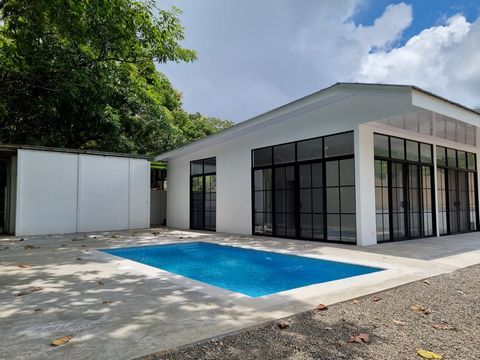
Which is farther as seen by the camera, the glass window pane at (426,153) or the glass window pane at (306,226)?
the glass window pane at (426,153)

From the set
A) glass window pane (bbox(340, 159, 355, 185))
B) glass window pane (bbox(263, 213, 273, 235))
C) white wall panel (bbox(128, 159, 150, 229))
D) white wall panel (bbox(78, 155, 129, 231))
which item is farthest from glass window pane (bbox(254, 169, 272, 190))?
white wall panel (bbox(78, 155, 129, 231))

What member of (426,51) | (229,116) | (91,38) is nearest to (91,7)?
(91,38)

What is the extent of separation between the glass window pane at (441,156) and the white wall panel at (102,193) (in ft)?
33.5

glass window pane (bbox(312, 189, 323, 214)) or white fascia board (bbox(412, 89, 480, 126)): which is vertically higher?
white fascia board (bbox(412, 89, 480, 126))

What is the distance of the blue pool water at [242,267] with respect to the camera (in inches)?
192

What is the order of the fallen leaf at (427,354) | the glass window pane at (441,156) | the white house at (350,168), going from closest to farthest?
the fallen leaf at (427,354) → the white house at (350,168) → the glass window pane at (441,156)

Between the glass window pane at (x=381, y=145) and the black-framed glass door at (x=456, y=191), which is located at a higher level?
the glass window pane at (x=381, y=145)

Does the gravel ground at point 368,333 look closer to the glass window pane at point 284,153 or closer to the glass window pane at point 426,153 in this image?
the glass window pane at point 284,153

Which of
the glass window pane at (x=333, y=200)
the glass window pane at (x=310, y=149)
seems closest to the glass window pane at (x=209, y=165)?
the glass window pane at (x=310, y=149)

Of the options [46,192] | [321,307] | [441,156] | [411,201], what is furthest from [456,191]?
[46,192]

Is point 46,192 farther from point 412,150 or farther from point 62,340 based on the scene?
point 412,150

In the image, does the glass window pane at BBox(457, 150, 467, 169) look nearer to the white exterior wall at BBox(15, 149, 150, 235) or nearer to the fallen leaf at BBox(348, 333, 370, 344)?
the fallen leaf at BBox(348, 333, 370, 344)

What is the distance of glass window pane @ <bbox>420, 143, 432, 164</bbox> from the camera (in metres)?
9.16

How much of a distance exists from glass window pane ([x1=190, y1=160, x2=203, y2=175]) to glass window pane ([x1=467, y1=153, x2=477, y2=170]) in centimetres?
902
